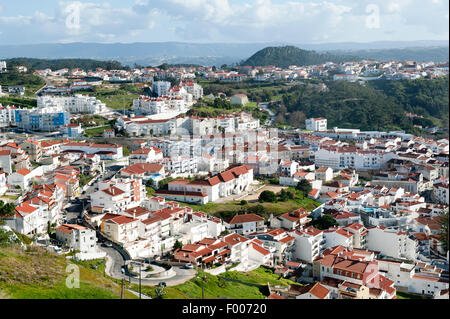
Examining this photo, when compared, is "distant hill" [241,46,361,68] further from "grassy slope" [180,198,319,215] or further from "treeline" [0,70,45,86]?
"grassy slope" [180,198,319,215]

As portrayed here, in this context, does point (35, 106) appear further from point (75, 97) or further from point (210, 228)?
point (210, 228)

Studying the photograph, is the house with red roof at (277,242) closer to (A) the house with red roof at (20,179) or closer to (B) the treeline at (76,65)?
(A) the house with red roof at (20,179)

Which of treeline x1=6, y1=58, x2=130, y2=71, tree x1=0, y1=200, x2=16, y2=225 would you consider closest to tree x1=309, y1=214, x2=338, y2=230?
tree x1=0, y1=200, x2=16, y2=225

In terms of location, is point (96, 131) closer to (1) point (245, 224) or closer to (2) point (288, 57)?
(1) point (245, 224)

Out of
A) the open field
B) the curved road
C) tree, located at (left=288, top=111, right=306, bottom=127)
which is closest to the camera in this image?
the curved road

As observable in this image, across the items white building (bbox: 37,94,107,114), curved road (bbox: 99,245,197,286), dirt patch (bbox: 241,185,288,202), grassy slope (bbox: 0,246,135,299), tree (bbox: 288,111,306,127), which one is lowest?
dirt patch (bbox: 241,185,288,202)
